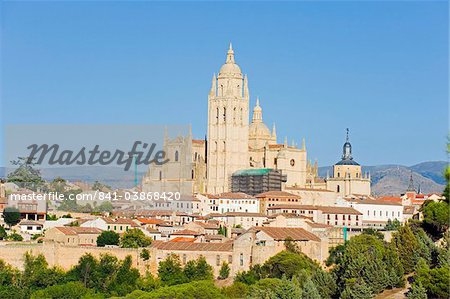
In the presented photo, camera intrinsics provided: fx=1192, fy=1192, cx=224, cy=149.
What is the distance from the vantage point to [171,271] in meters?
34.6

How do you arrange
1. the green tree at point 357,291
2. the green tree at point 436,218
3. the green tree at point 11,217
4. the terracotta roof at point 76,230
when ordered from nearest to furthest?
the green tree at point 357,291
the green tree at point 436,218
the terracotta roof at point 76,230
the green tree at point 11,217

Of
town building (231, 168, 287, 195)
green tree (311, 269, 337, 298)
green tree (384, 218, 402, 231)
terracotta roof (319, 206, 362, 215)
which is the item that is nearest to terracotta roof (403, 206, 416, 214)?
green tree (384, 218, 402, 231)

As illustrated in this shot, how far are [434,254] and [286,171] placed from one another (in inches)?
1348

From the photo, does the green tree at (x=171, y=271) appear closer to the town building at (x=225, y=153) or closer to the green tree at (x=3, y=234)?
the green tree at (x=3, y=234)

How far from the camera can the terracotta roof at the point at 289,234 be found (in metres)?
35.6

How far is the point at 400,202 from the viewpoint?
186ft

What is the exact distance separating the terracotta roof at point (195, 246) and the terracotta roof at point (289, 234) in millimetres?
1325

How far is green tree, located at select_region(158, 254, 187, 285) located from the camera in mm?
33938

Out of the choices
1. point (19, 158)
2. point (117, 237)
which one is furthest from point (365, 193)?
point (117, 237)

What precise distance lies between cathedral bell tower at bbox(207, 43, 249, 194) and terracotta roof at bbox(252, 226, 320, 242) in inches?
942

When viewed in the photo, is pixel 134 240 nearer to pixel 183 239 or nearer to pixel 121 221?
pixel 183 239

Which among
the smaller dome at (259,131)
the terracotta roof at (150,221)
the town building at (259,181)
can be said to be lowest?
the terracotta roof at (150,221)

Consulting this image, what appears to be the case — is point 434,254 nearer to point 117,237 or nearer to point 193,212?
point 117,237

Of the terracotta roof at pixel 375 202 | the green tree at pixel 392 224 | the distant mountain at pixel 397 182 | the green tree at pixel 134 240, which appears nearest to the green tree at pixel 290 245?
→ the green tree at pixel 134 240
